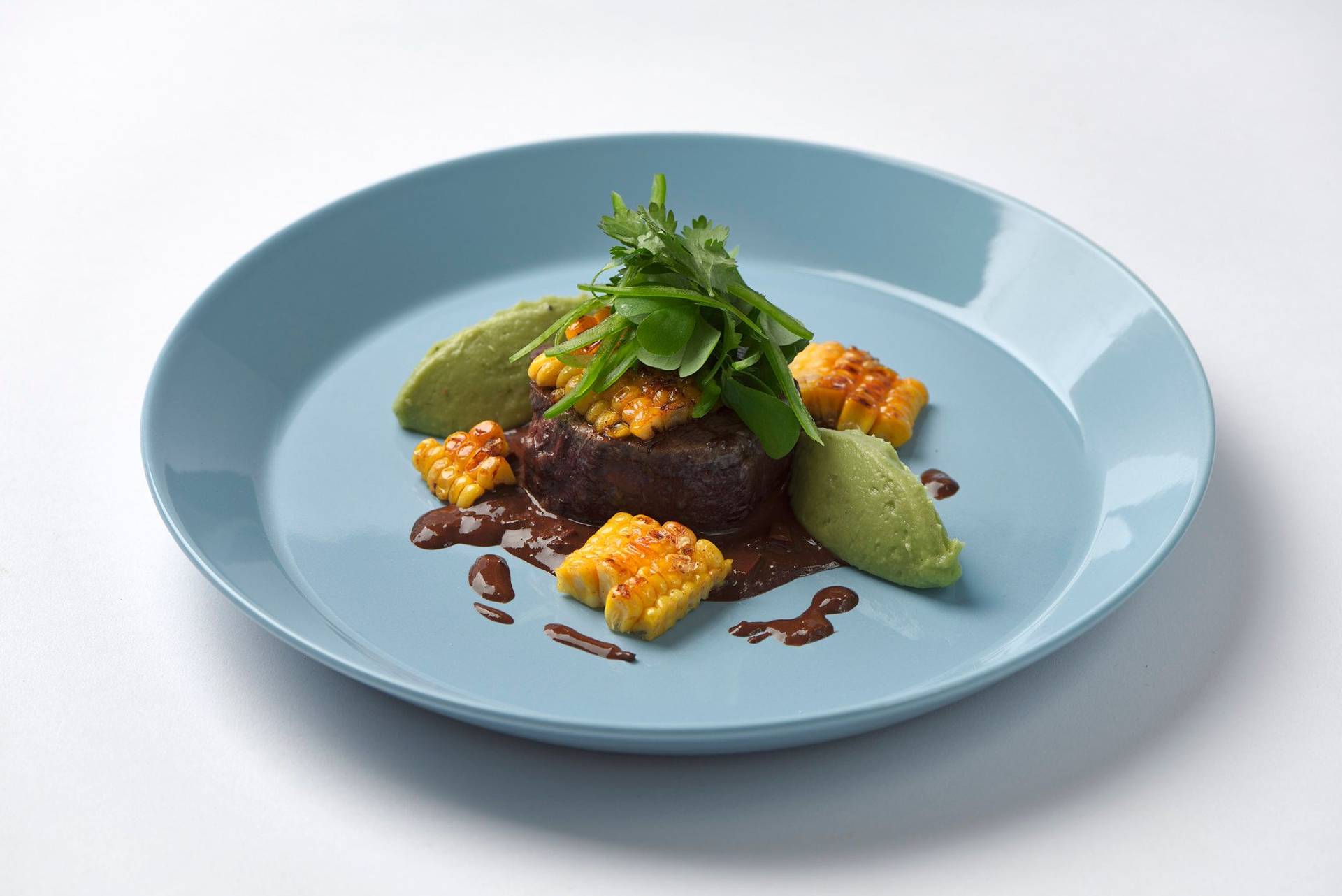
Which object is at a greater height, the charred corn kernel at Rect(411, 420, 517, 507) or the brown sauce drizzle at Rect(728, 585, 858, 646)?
the charred corn kernel at Rect(411, 420, 517, 507)

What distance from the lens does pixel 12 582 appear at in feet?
15.9

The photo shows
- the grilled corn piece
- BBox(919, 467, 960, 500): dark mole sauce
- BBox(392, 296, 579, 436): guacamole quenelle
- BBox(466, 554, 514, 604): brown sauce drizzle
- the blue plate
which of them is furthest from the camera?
BBox(392, 296, 579, 436): guacamole quenelle

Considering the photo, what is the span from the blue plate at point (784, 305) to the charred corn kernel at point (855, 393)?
0.16 metres

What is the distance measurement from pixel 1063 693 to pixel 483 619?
192 cm

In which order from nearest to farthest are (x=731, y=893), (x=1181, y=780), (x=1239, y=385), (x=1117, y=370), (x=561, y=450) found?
(x=731, y=893) → (x=1181, y=780) → (x=561, y=450) → (x=1117, y=370) → (x=1239, y=385)

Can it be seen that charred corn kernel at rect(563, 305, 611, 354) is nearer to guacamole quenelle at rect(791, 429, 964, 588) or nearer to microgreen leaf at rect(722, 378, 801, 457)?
microgreen leaf at rect(722, 378, 801, 457)

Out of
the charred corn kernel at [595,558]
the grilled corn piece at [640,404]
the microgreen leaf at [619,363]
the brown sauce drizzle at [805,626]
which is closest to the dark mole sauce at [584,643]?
the charred corn kernel at [595,558]

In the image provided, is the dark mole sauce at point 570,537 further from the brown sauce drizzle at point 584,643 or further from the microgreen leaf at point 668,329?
the microgreen leaf at point 668,329

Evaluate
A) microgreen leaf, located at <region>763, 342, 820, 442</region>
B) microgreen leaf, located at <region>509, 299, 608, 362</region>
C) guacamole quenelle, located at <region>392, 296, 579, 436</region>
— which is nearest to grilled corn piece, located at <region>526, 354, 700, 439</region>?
microgreen leaf, located at <region>509, 299, 608, 362</region>

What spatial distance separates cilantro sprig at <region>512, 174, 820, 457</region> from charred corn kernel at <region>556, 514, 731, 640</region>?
47cm

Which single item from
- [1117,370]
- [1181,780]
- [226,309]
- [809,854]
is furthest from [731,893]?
[226,309]

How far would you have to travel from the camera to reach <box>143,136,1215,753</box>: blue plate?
4133 millimetres

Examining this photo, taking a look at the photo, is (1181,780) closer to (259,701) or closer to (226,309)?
(259,701)

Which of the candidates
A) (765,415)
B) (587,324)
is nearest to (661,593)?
(765,415)
